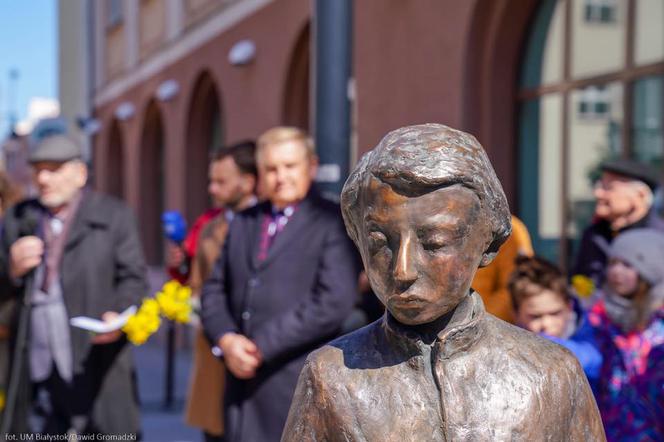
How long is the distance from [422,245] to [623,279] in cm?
217

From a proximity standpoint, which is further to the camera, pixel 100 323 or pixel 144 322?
pixel 100 323

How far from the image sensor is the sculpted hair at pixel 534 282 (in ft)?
Result: 10.6

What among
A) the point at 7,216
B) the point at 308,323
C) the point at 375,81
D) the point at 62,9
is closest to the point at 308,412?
the point at 308,323

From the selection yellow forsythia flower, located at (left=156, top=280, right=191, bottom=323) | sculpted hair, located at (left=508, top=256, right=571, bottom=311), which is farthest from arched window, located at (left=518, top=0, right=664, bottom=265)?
yellow forsythia flower, located at (left=156, top=280, right=191, bottom=323)

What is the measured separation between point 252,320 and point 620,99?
3006mm

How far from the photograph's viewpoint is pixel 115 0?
1698 centimetres

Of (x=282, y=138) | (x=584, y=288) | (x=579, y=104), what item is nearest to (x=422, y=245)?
(x=282, y=138)

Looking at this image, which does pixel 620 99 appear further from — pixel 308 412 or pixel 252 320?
pixel 308 412

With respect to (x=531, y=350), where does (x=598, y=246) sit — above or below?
below

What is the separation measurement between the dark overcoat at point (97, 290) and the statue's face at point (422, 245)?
2841 mm

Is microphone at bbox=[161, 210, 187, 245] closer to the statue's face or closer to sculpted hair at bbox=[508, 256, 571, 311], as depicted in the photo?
sculpted hair at bbox=[508, 256, 571, 311]

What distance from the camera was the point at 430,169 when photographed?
53.1 inches

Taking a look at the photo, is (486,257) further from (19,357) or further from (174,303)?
(19,357)

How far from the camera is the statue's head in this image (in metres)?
1.36
